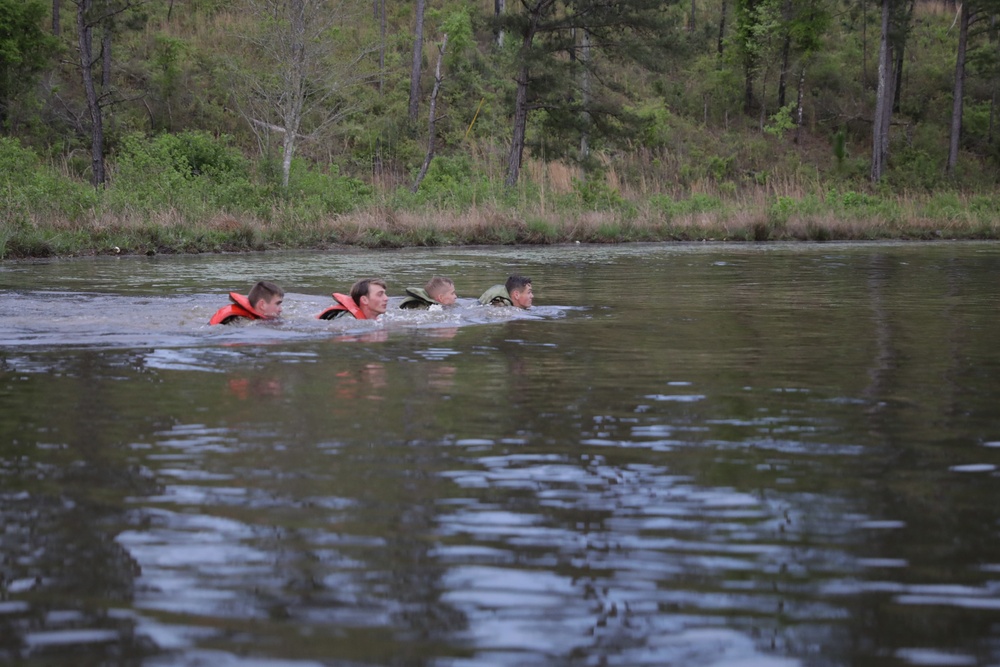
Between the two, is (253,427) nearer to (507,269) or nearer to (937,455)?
(937,455)

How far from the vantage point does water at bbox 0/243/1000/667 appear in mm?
3488

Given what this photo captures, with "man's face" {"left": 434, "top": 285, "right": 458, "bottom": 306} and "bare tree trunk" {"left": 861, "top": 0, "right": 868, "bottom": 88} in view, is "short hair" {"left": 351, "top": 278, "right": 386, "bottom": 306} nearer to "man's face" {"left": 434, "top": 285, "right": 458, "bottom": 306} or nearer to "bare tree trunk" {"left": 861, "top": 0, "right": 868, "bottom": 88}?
"man's face" {"left": 434, "top": 285, "right": 458, "bottom": 306}

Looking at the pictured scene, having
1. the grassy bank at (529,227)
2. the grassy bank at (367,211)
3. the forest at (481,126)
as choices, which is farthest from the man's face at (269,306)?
the forest at (481,126)

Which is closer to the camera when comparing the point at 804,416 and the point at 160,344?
the point at 804,416

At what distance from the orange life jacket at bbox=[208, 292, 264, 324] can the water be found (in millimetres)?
641

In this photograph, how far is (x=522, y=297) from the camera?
1312 cm

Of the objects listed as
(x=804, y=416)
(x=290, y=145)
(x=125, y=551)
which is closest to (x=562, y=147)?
(x=290, y=145)

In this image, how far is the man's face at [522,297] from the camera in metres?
13.1

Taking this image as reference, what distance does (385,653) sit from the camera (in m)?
3.31

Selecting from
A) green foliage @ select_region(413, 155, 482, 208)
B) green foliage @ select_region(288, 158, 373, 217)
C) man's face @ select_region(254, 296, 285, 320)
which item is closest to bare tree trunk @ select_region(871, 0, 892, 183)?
green foliage @ select_region(413, 155, 482, 208)

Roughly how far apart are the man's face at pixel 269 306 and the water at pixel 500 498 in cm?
67

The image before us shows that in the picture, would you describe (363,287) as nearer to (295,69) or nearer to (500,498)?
(500,498)

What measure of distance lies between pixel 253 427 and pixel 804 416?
3132 mm

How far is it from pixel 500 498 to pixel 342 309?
7.49 m
